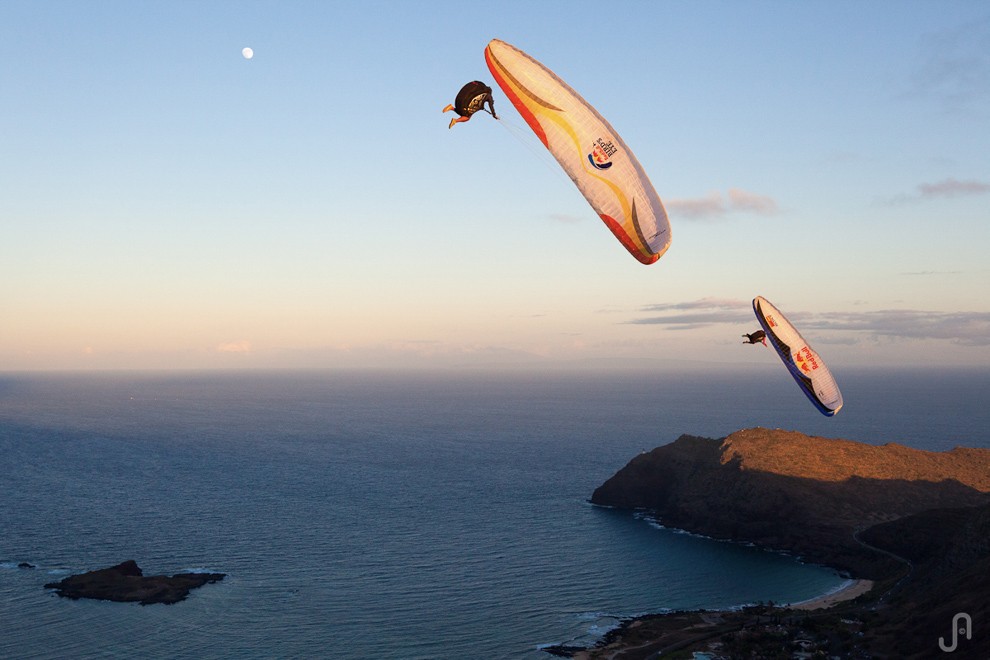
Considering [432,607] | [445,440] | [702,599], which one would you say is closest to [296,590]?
[432,607]

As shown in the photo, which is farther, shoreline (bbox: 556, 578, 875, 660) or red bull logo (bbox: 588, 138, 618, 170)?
shoreline (bbox: 556, 578, 875, 660)

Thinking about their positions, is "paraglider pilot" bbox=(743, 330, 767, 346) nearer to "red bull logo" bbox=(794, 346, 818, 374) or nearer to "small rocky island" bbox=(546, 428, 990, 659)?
"red bull logo" bbox=(794, 346, 818, 374)

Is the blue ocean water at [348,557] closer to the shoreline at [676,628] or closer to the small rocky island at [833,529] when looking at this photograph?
the shoreline at [676,628]

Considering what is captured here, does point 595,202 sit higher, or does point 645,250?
point 595,202

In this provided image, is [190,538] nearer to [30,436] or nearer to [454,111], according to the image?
[454,111]

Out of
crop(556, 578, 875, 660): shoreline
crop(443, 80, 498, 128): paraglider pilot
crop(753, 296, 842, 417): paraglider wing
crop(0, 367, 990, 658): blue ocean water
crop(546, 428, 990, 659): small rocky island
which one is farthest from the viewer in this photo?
crop(0, 367, 990, 658): blue ocean water

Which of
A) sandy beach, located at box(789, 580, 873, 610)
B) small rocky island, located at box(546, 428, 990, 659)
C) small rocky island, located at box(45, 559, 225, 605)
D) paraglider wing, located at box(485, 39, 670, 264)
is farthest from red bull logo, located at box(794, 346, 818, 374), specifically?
small rocky island, located at box(45, 559, 225, 605)
